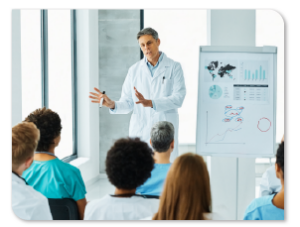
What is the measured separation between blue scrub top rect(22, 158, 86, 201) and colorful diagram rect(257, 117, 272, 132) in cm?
150

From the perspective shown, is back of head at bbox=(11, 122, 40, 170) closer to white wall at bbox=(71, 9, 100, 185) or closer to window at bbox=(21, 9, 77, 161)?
window at bbox=(21, 9, 77, 161)

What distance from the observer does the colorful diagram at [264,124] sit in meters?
2.43

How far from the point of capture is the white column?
2877 millimetres

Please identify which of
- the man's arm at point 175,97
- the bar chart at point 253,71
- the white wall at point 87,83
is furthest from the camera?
the white wall at point 87,83

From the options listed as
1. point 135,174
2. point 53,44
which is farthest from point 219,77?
point 53,44

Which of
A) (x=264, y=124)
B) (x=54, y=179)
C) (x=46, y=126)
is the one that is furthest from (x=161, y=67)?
(x=54, y=179)

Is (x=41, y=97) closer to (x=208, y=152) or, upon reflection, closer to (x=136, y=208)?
(x=208, y=152)

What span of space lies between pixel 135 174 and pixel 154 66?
5.90 ft

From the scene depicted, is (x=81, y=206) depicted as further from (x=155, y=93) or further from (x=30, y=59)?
(x=30, y=59)

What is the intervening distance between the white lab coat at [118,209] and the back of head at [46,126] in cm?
54

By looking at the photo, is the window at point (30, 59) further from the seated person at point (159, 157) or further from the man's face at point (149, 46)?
the seated person at point (159, 157)

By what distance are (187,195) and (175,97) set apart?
1726 mm

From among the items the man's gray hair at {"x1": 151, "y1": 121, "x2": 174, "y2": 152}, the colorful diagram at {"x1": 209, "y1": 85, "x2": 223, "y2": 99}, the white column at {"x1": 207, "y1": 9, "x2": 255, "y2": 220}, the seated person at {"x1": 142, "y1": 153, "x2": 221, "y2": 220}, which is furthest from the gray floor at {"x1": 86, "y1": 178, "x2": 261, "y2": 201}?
the seated person at {"x1": 142, "y1": 153, "x2": 221, "y2": 220}

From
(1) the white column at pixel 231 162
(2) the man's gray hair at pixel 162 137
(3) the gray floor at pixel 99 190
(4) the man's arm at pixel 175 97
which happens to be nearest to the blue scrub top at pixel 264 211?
(2) the man's gray hair at pixel 162 137
